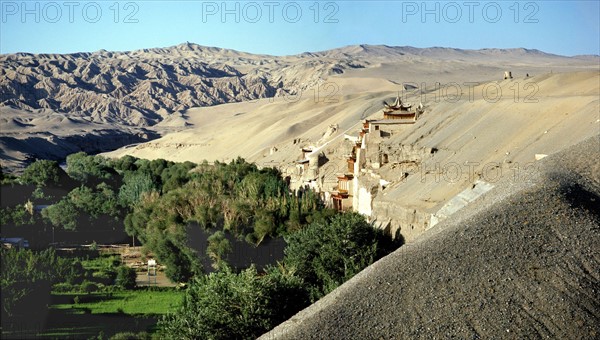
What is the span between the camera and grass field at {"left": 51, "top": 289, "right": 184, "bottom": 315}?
21406 mm

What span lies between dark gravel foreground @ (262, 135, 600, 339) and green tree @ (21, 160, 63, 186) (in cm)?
3272

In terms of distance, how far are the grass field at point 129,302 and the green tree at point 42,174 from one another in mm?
20012

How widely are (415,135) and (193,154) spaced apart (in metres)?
39.3

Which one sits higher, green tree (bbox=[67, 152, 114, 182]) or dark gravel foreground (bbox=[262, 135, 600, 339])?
dark gravel foreground (bbox=[262, 135, 600, 339])

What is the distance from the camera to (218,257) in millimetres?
24578

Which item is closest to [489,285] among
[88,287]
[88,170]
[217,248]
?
[217,248]

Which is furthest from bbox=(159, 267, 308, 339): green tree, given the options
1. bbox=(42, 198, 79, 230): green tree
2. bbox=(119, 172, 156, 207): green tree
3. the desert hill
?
the desert hill

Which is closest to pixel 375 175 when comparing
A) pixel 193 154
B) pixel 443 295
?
pixel 443 295

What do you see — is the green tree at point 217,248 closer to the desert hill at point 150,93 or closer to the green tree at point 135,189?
the green tree at point 135,189

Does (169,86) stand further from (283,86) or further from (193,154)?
(193,154)

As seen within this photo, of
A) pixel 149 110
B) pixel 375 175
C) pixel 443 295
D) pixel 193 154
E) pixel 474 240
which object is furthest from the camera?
pixel 149 110

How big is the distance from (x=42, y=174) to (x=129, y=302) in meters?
21.7

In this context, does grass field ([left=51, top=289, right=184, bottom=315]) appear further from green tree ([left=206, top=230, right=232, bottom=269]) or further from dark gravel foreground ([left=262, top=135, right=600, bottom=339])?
dark gravel foreground ([left=262, top=135, right=600, bottom=339])

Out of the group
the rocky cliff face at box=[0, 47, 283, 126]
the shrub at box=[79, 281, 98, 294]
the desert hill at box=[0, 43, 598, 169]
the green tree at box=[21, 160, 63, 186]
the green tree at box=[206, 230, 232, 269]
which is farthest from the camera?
the rocky cliff face at box=[0, 47, 283, 126]
